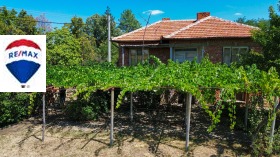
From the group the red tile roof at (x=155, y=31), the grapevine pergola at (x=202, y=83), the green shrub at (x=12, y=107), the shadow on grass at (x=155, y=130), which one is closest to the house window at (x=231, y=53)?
the red tile roof at (x=155, y=31)

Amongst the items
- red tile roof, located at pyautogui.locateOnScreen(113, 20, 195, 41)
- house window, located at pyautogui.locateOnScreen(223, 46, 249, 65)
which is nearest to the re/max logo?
red tile roof, located at pyautogui.locateOnScreen(113, 20, 195, 41)

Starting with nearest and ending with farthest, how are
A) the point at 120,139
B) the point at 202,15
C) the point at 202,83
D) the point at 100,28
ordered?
1. the point at 202,83
2. the point at 120,139
3. the point at 202,15
4. the point at 100,28

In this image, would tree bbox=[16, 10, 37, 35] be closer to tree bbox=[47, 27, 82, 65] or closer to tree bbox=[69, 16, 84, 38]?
tree bbox=[69, 16, 84, 38]

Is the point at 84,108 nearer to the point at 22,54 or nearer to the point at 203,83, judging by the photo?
the point at 22,54

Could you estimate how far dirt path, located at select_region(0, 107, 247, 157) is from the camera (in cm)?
543

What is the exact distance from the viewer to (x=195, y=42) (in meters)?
14.7

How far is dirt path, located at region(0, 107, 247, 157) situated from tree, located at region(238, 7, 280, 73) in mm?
2319

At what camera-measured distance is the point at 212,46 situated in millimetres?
14648

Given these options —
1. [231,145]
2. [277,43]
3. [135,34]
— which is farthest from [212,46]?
[231,145]

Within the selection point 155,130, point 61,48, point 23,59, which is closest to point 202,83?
point 155,130

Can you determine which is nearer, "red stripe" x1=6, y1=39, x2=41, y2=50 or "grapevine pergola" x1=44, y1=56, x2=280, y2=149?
"grapevine pergola" x1=44, y1=56, x2=280, y2=149

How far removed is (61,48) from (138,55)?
19.7ft

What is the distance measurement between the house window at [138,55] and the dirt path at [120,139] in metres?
9.23

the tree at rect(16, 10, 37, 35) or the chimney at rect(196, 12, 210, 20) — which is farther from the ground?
the tree at rect(16, 10, 37, 35)
